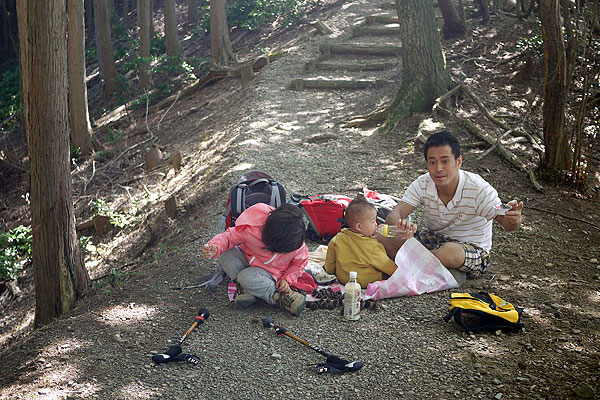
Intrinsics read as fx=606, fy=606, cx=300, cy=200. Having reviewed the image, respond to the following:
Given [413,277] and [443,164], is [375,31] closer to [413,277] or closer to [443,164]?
[443,164]

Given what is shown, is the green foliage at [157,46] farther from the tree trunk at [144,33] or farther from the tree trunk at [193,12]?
the tree trunk at [144,33]

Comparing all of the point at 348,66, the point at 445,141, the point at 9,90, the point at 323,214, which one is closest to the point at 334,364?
the point at 445,141

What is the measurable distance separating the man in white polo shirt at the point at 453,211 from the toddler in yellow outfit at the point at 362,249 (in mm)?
235

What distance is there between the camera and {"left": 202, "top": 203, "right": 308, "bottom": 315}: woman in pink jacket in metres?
4.29

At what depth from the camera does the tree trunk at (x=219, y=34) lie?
45.8 ft

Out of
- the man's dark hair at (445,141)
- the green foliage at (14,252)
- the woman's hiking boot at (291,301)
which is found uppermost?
the man's dark hair at (445,141)

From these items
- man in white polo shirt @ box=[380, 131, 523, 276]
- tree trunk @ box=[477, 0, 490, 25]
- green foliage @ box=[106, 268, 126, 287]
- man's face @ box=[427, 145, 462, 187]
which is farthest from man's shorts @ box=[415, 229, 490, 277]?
tree trunk @ box=[477, 0, 490, 25]

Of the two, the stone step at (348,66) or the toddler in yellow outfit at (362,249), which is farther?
the stone step at (348,66)

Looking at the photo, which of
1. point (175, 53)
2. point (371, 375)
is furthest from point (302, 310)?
point (175, 53)

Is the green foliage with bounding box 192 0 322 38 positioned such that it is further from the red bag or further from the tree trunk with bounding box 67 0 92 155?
the red bag

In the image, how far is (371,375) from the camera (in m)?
3.51

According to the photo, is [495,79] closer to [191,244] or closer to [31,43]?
[191,244]

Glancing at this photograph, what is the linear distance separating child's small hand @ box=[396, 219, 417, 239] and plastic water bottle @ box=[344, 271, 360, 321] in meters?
0.54

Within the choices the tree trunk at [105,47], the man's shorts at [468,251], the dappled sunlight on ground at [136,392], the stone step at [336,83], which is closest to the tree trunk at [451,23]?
the stone step at [336,83]
